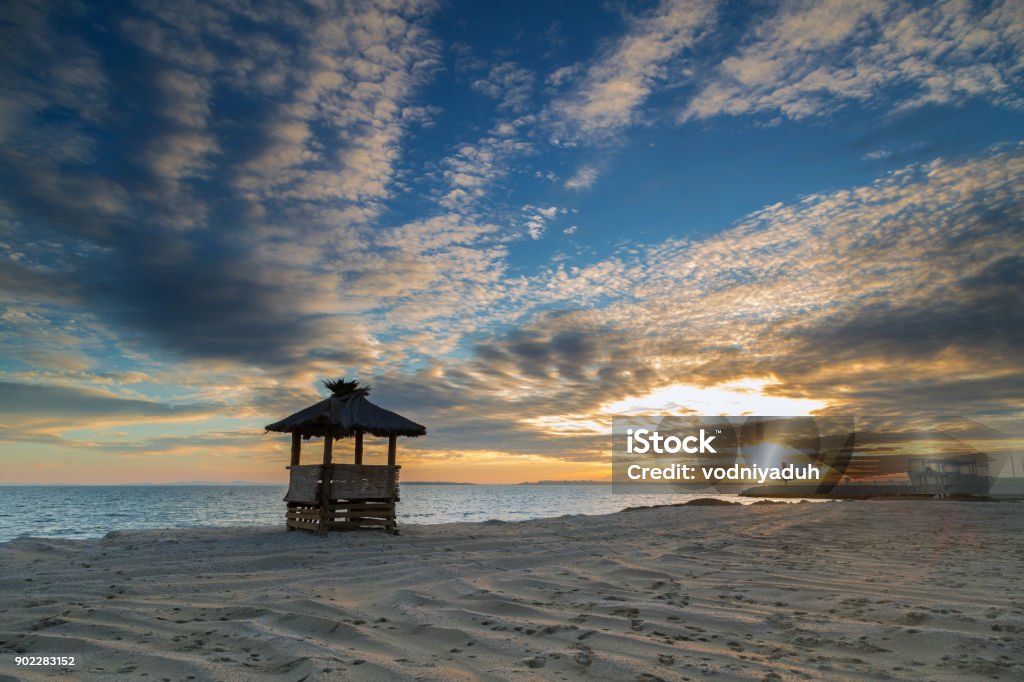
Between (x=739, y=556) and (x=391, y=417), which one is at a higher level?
(x=391, y=417)

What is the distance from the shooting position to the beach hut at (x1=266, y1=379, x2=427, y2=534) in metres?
14.1

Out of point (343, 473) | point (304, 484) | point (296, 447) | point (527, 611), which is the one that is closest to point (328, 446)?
point (343, 473)

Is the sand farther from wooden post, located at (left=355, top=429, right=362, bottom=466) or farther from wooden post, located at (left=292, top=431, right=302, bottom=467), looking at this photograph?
wooden post, located at (left=355, top=429, right=362, bottom=466)

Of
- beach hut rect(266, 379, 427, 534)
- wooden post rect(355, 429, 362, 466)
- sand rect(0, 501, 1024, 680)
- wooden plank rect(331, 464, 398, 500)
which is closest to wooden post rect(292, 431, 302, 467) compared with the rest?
beach hut rect(266, 379, 427, 534)

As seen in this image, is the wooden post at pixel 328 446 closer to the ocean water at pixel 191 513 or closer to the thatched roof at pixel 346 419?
the thatched roof at pixel 346 419

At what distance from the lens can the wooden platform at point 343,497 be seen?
1405cm

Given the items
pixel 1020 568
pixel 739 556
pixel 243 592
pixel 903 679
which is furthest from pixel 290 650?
pixel 1020 568

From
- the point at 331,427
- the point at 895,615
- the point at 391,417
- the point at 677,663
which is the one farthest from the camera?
the point at 391,417

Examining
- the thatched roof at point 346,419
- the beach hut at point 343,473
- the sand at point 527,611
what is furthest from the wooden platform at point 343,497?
the sand at point 527,611

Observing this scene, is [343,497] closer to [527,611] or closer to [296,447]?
[296,447]

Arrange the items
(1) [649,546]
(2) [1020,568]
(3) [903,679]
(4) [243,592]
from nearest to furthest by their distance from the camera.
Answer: (3) [903,679]
(4) [243,592]
(2) [1020,568]
(1) [649,546]

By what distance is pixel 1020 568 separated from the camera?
25.3 ft

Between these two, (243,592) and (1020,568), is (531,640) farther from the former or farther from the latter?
(1020,568)

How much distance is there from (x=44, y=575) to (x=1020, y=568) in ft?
43.3
